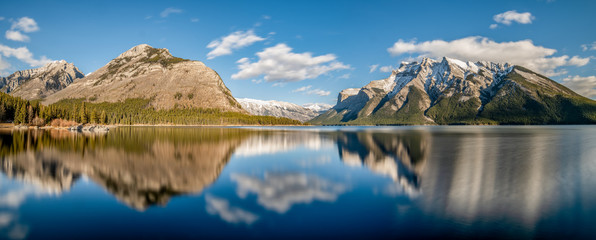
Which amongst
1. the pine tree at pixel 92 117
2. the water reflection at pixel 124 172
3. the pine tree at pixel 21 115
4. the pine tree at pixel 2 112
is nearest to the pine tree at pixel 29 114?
the pine tree at pixel 21 115

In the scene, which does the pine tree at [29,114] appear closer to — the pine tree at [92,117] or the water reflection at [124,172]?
the pine tree at [92,117]

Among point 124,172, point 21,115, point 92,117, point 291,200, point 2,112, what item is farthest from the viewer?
point 92,117

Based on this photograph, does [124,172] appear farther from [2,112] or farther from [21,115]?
[2,112]

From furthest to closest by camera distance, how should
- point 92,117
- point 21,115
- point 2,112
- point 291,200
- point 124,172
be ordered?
point 92,117
point 2,112
point 21,115
point 124,172
point 291,200

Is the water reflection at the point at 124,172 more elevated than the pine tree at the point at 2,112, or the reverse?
the pine tree at the point at 2,112

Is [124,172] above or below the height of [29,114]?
below

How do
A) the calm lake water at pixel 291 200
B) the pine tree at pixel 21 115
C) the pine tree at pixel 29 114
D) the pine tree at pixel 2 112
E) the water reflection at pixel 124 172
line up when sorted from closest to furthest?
1. the calm lake water at pixel 291 200
2. the water reflection at pixel 124 172
3. the pine tree at pixel 21 115
4. the pine tree at pixel 2 112
5. the pine tree at pixel 29 114

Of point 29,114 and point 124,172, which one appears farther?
point 29,114

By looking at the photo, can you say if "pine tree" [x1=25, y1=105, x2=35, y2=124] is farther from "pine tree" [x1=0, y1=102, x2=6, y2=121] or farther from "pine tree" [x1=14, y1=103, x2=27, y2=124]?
"pine tree" [x1=0, y1=102, x2=6, y2=121]

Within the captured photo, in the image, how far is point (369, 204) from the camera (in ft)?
53.1

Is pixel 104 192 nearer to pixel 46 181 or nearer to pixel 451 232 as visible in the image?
pixel 46 181

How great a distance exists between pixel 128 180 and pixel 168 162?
8.65 metres

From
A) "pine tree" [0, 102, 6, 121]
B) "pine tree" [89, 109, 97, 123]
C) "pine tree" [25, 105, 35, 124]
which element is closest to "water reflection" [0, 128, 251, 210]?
"pine tree" [25, 105, 35, 124]

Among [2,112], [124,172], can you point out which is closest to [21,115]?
[2,112]
